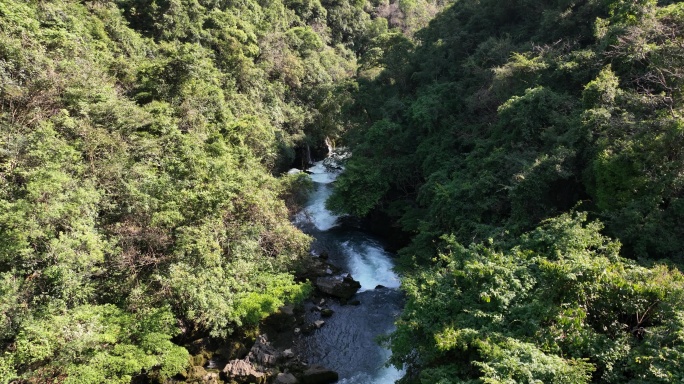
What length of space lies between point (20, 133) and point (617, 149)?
70.4 feet

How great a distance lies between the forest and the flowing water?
204 centimetres

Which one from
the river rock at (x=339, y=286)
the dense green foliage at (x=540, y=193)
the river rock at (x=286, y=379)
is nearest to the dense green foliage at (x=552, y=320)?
the dense green foliage at (x=540, y=193)

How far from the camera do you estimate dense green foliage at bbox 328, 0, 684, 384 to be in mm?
8922

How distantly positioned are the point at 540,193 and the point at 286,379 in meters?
13.1

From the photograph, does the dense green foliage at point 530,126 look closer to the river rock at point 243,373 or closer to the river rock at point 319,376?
the river rock at point 319,376

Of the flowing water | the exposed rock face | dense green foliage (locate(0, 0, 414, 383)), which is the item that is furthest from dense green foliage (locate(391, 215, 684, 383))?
dense green foliage (locate(0, 0, 414, 383))

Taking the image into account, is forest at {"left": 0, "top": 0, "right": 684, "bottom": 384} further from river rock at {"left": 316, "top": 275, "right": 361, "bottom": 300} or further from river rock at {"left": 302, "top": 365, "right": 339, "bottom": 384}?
river rock at {"left": 302, "top": 365, "right": 339, "bottom": 384}

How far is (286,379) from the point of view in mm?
14938

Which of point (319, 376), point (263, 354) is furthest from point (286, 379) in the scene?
point (263, 354)

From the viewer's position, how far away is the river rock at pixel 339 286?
67.0ft

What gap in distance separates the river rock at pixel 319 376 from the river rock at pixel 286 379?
403 millimetres

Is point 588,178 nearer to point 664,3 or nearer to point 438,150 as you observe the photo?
point 438,150

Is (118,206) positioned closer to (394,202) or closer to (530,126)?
(394,202)

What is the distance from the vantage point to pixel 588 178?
15.0 m
